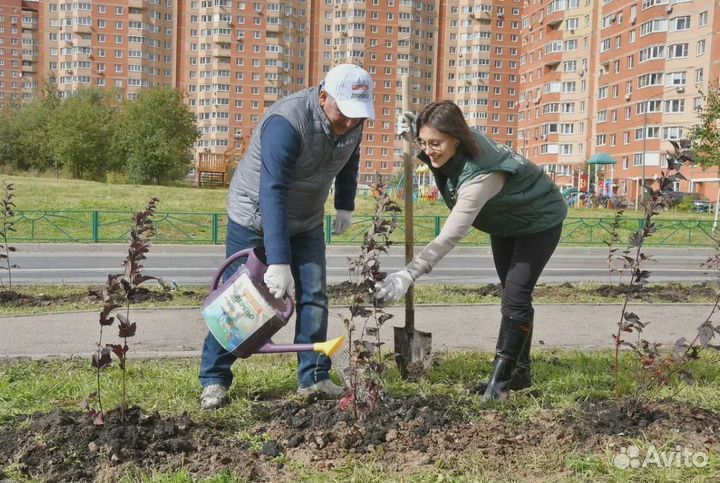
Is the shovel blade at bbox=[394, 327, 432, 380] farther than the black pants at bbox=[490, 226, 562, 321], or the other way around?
the shovel blade at bbox=[394, 327, 432, 380]

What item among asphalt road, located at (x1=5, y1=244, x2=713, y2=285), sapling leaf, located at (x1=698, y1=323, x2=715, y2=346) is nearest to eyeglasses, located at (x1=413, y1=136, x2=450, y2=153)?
sapling leaf, located at (x1=698, y1=323, x2=715, y2=346)

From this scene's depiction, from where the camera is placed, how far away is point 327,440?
3271mm

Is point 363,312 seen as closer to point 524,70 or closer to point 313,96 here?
point 313,96

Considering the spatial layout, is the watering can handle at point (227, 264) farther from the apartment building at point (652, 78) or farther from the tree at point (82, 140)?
the apartment building at point (652, 78)

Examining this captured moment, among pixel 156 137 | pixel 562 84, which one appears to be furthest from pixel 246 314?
pixel 562 84

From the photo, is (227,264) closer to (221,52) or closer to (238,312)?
(238,312)

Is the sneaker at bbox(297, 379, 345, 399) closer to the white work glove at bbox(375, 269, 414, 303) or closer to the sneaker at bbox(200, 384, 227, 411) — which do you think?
the sneaker at bbox(200, 384, 227, 411)

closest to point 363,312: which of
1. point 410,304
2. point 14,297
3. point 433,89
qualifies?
point 410,304

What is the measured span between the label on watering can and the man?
0.35ft

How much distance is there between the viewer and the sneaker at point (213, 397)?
3820 millimetres

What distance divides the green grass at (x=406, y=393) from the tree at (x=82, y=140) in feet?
141

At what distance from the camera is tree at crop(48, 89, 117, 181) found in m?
44.4

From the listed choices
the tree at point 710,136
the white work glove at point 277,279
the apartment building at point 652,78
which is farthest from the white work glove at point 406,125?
the apartment building at point 652,78

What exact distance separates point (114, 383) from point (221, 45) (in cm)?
8888
